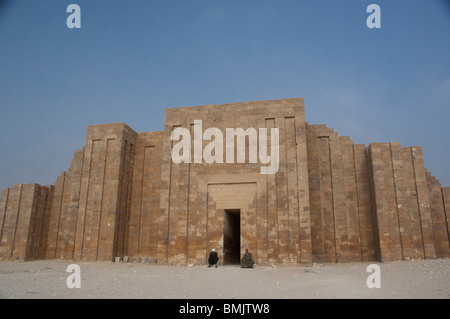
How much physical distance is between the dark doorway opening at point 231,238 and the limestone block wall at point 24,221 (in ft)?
37.7

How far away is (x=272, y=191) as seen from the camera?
16375mm

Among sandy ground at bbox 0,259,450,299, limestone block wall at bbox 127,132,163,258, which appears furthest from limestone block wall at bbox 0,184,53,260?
sandy ground at bbox 0,259,450,299

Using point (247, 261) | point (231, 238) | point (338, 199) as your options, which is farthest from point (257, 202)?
point (338, 199)

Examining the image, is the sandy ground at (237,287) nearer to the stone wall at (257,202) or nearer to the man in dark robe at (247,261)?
the man in dark robe at (247,261)

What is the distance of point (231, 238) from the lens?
1781cm

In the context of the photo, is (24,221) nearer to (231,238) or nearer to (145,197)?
(145,197)

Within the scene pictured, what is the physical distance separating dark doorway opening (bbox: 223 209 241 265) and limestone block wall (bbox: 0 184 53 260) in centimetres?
1150

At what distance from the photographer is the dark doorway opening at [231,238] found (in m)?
16.7

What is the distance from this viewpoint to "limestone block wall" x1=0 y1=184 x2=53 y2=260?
65.9 ft
